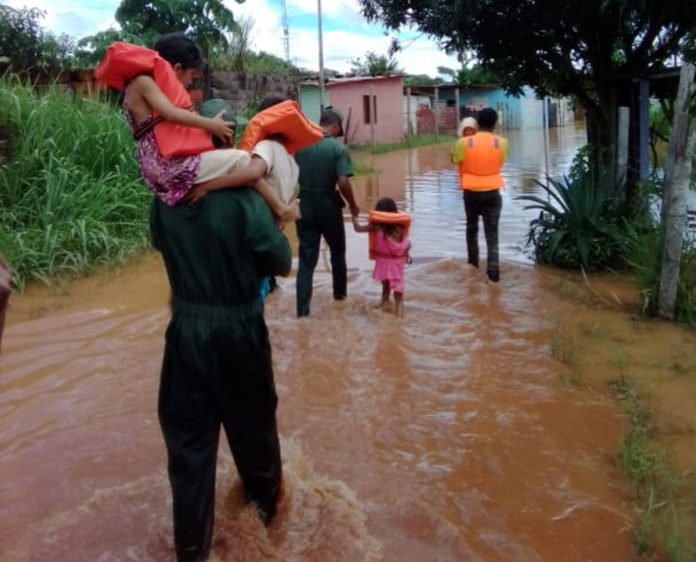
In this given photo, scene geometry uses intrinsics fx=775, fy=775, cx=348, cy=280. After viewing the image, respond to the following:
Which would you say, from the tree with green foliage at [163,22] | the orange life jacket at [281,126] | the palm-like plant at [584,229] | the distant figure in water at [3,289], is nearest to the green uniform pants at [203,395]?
the orange life jacket at [281,126]

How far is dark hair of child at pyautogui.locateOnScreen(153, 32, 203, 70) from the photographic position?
107 inches

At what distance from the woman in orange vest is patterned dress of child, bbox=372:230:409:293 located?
5.08 ft

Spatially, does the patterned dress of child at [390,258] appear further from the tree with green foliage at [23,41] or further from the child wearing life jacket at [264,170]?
the tree with green foliage at [23,41]

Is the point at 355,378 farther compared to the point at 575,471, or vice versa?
the point at 355,378

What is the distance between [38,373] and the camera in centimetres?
542

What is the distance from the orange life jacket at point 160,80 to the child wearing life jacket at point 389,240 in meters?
3.74

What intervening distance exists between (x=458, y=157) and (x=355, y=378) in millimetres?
3331

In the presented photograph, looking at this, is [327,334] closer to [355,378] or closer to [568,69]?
[355,378]

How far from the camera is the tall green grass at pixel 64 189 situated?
799cm

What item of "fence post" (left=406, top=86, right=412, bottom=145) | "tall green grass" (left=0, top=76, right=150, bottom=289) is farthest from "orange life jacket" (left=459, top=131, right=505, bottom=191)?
"fence post" (left=406, top=86, right=412, bottom=145)

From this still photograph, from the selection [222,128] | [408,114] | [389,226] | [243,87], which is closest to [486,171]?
[389,226]

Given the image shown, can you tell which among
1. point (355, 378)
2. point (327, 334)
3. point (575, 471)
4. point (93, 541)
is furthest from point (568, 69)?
point (93, 541)

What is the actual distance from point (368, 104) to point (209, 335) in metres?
28.9

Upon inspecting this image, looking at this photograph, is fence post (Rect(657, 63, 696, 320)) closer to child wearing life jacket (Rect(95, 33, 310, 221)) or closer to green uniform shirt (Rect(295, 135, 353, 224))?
green uniform shirt (Rect(295, 135, 353, 224))
